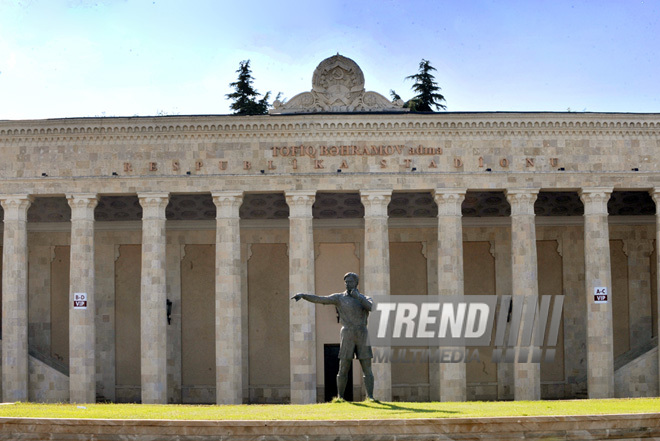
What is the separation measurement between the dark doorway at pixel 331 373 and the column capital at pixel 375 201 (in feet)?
24.9

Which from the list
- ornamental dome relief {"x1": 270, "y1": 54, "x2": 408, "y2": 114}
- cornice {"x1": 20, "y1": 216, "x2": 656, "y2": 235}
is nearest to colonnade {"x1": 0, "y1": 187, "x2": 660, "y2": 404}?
ornamental dome relief {"x1": 270, "y1": 54, "x2": 408, "y2": 114}

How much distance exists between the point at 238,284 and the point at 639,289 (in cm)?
1650

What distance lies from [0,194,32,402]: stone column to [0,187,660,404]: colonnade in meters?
0.04

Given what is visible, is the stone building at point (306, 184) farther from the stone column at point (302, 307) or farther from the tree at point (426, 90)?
the tree at point (426, 90)

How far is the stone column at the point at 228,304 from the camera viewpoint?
34500 mm

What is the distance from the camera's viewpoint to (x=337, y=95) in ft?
118

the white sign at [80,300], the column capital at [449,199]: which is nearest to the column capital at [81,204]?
the white sign at [80,300]

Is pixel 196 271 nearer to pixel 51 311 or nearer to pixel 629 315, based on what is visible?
pixel 51 311

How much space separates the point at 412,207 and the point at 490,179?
5.38 metres

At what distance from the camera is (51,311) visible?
4044 cm

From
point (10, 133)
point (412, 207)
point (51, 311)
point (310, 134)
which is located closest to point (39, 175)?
point (10, 133)

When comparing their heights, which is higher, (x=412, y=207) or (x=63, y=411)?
(x=412, y=207)

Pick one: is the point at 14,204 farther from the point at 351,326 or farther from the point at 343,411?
the point at 343,411

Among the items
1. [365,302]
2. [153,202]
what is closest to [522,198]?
[153,202]
